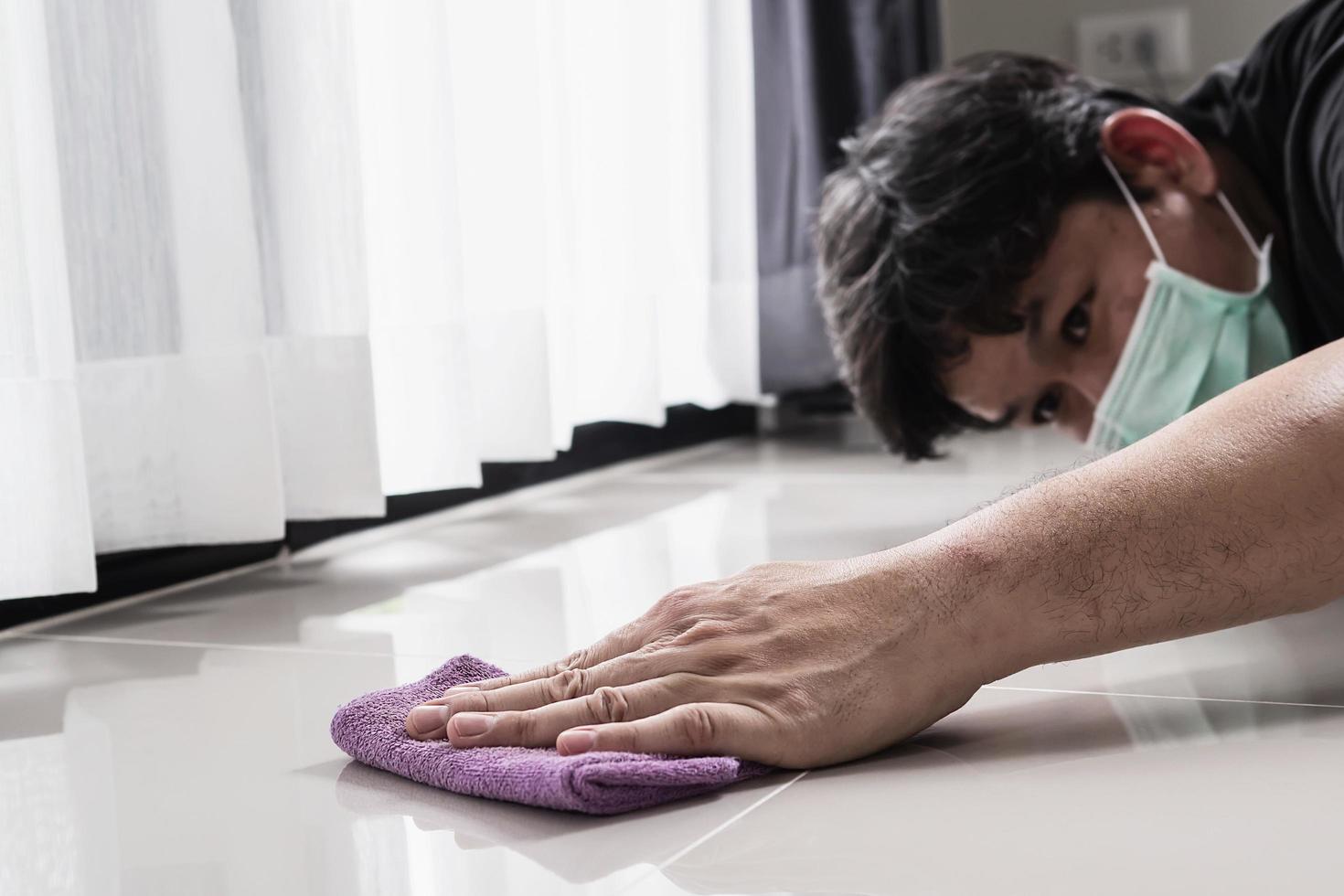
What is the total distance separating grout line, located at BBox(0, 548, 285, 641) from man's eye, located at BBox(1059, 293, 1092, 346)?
33.8 inches

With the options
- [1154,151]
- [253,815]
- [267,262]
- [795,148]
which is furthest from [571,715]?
[795,148]

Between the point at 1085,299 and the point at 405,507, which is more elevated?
the point at 1085,299

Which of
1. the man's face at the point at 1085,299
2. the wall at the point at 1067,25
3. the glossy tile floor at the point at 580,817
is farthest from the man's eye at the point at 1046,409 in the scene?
the wall at the point at 1067,25

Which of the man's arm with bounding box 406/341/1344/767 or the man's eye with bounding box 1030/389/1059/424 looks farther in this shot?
the man's eye with bounding box 1030/389/1059/424

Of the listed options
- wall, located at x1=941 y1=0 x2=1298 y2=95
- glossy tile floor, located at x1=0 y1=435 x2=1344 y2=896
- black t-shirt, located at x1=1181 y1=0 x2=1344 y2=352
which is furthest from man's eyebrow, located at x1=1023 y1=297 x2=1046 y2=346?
wall, located at x1=941 y1=0 x2=1298 y2=95

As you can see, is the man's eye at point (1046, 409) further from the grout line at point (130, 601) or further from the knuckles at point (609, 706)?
the knuckles at point (609, 706)

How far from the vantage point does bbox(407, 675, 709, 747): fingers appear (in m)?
0.68

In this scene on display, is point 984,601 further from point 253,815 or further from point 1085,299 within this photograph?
point 1085,299

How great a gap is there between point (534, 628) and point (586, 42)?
0.96 m

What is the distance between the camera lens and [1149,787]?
0.65 metres

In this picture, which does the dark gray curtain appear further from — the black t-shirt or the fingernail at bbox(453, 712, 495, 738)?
the fingernail at bbox(453, 712, 495, 738)

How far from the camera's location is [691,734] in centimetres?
66

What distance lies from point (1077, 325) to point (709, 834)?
0.98m

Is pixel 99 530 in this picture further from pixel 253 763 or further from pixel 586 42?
pixel 586 42
